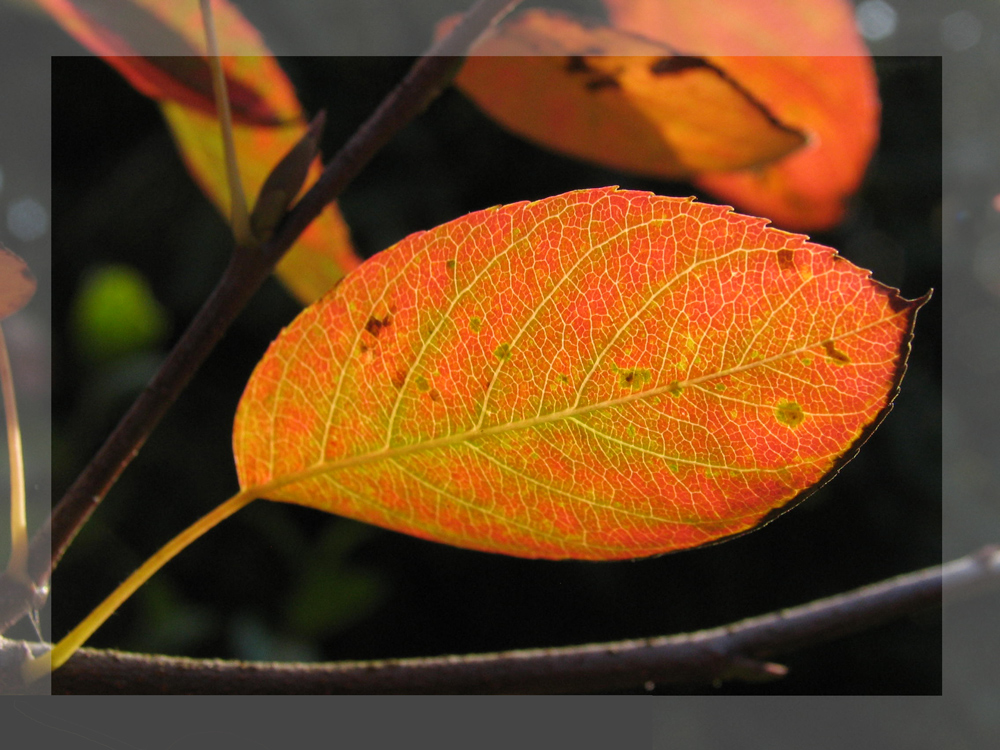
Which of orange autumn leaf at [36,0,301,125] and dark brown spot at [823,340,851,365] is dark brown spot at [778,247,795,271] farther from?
orange autumn leaf at [36,0,301,125]

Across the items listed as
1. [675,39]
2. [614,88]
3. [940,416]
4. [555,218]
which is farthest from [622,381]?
[940,416]

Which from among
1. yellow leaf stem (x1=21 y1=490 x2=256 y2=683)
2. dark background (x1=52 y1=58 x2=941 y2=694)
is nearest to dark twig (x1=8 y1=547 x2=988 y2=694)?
yellow leaf stem (x1=21 y1=490 x2=256 y2=683)

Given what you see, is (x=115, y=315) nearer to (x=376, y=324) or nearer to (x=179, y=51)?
(x=179, y=51)

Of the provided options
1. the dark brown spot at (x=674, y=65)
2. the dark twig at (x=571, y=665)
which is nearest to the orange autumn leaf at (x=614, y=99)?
the dark brown spot at (x=674, y=65)

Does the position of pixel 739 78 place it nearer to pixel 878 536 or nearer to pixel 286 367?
pixel 286 367

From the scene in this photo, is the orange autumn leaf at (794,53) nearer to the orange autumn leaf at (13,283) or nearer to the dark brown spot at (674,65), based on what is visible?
the dark brown spot at (674,65)

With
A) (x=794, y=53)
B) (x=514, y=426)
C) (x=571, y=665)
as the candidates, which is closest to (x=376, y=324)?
(x=514, y=426)
